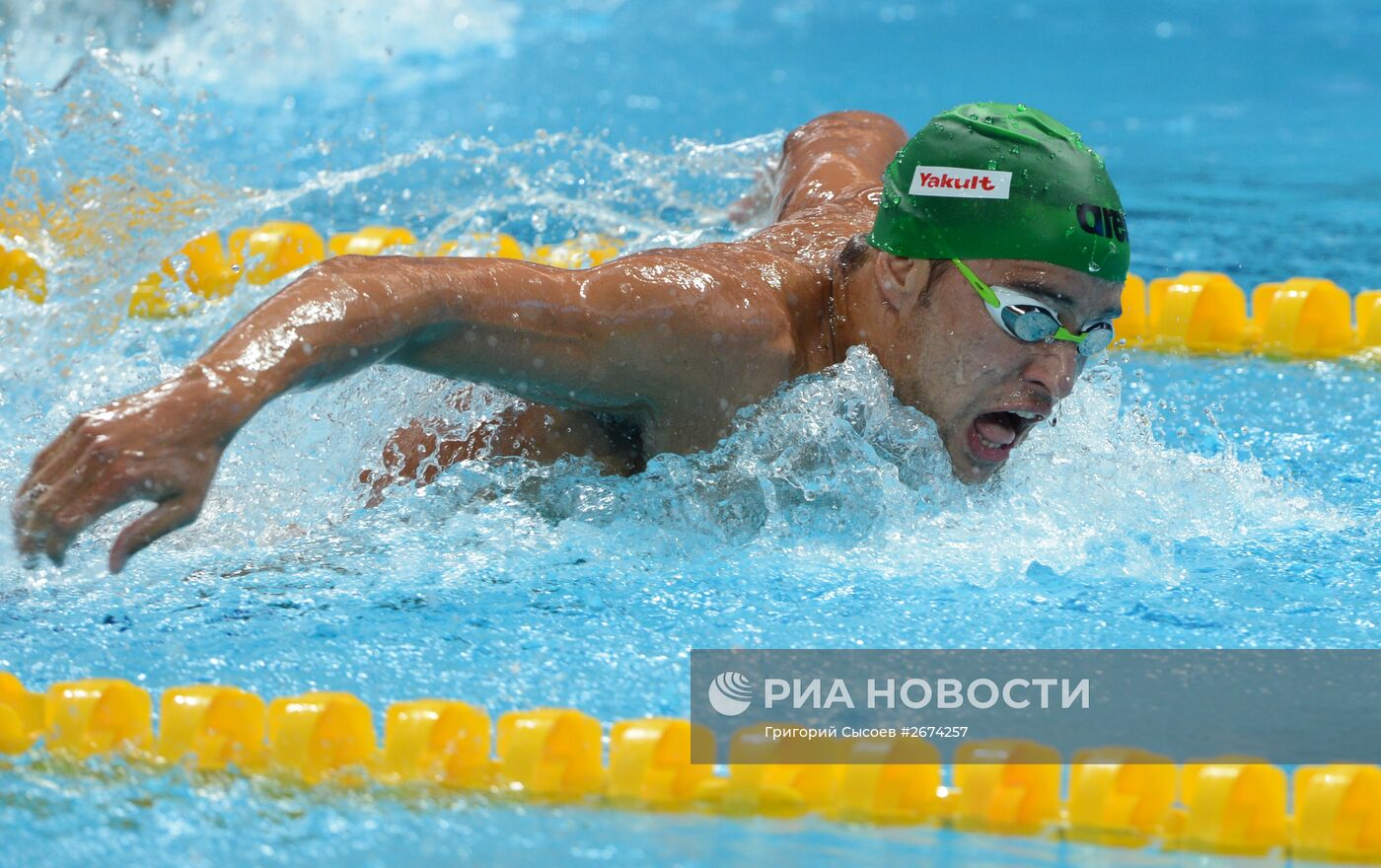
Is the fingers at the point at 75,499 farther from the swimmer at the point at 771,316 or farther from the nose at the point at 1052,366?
the nose at the point at 1052,366

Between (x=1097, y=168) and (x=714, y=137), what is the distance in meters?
4.33

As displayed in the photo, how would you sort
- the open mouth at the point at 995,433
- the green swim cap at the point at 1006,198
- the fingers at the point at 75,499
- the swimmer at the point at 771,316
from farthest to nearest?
the open mouth at the point at 995,433 → the green swim cap at the point at 1006,198 → the swimmer at the point at 771,316 → the fingers at the point at 75,499

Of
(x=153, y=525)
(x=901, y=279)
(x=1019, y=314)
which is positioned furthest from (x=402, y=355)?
(x=1019, y=314)

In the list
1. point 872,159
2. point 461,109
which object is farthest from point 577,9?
point 872,159

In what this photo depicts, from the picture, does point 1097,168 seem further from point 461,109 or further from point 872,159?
point 461,109

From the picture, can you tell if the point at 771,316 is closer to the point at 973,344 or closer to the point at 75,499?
the point at 973,344

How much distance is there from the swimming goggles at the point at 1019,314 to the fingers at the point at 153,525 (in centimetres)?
117

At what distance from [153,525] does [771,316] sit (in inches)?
37.7

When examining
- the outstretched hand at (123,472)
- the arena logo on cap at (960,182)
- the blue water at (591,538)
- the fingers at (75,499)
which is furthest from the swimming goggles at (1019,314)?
the fingers at (75,499)

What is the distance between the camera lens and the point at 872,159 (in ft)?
10.5

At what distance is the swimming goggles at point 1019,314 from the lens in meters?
2.27
